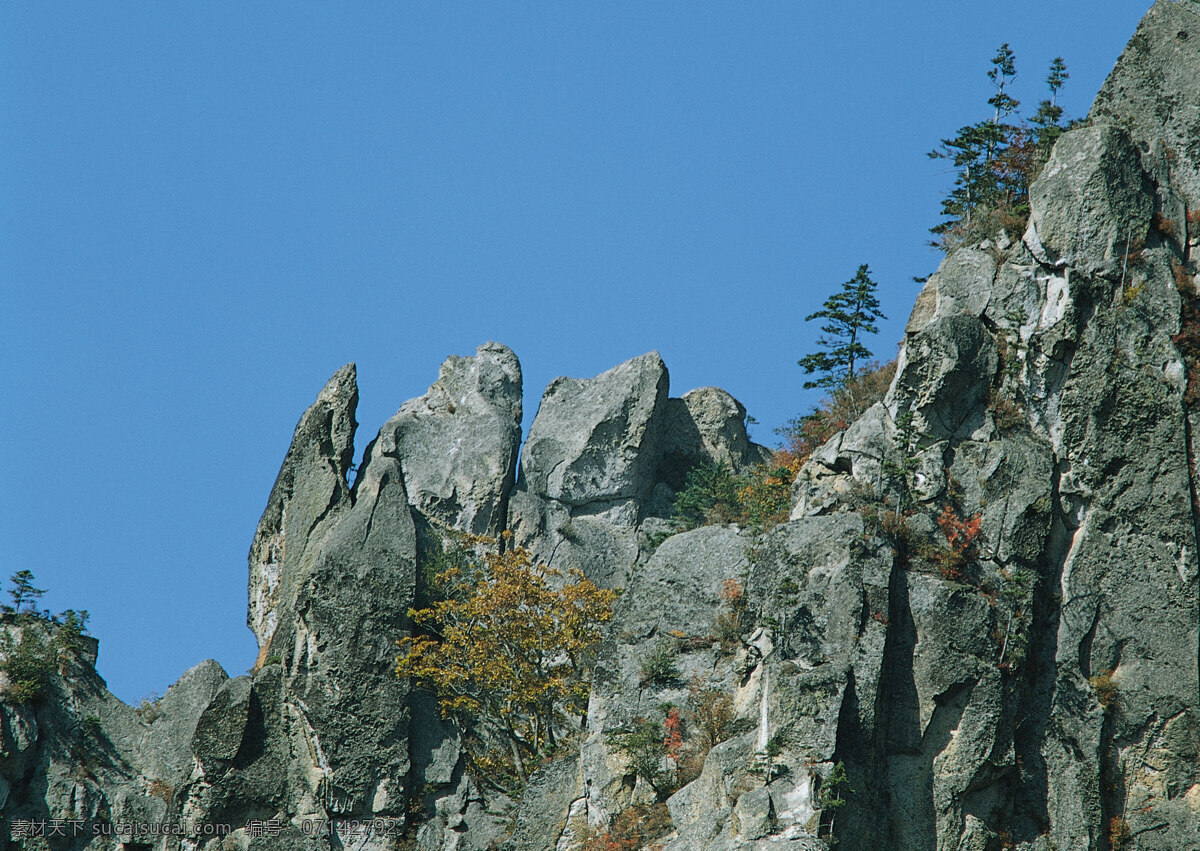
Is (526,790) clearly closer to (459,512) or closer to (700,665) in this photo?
(700,665)

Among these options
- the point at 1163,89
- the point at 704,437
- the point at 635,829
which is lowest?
the point at 635,829

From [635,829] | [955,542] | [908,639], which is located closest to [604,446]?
[955,542]

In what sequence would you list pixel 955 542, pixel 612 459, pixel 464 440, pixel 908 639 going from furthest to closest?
pixel 464 440
pixel 612 459
pixel 955 542
pixel 908 639

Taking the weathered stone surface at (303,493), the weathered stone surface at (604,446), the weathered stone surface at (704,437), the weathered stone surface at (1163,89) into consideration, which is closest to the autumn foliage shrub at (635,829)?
the weathered stone surface at (303,493)

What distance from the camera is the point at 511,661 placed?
40781mm

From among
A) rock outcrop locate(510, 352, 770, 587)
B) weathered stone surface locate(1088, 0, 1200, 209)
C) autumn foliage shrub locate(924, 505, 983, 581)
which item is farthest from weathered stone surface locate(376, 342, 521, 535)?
weathered stone surface locate(1088, 0, 1200, 209)

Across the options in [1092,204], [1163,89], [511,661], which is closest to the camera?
[1092,204]

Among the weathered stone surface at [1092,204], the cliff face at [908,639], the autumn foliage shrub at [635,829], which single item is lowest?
the autumn foliage shrub at [635,829]

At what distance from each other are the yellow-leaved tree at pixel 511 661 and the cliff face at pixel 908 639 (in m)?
0.91

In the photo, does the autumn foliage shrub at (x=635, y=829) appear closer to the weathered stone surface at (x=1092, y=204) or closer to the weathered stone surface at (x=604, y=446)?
the weathered stone surface at (x=1092, y=204)

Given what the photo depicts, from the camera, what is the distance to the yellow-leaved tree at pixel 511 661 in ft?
133

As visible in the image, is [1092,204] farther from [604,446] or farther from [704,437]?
[604,446]

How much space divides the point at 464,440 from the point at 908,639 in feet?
67.0

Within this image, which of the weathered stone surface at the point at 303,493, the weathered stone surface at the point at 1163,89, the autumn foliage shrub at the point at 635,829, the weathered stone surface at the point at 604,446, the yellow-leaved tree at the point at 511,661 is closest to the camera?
the autumn foliage shrub at the point at 635,829
